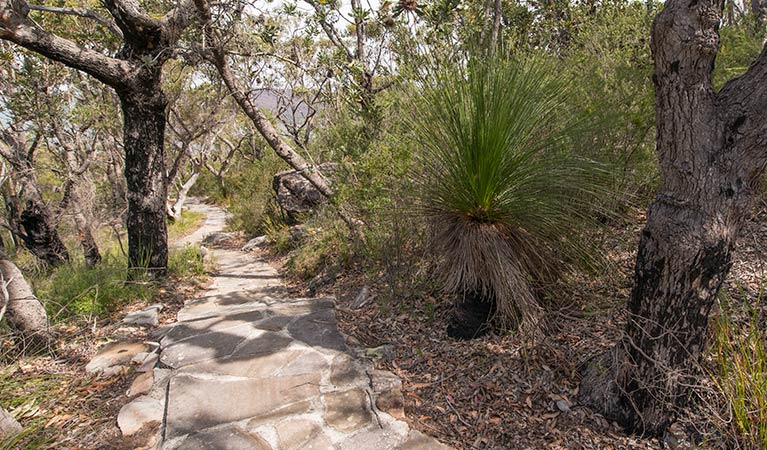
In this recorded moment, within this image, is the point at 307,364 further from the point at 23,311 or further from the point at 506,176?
the point at 23,311

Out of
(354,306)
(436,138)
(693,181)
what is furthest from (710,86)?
(354,306)

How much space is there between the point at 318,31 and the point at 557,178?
3775 mm

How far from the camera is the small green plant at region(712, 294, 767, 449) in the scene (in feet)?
5.50

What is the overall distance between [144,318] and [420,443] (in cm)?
273

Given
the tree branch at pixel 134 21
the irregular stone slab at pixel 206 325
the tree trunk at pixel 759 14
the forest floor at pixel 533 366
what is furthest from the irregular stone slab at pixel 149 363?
the tree trunk at pixel 759 14

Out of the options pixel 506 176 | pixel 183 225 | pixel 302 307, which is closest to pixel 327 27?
pixel 302 307

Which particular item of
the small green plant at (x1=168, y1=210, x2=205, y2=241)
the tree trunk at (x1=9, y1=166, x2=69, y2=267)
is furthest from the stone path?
the small green plant at (x1=168, y1=210, x2=205, y2=241)

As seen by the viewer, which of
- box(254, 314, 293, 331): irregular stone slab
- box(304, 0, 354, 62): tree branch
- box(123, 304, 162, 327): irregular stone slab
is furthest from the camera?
box(304, 0, 354, 62): tree branch

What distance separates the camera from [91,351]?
306cm

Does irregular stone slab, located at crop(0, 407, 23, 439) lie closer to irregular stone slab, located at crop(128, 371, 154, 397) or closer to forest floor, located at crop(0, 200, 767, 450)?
forest floor, located at crop(0, 200, 767, 450)

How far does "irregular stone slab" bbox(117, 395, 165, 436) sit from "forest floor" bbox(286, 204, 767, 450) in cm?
Result: 128

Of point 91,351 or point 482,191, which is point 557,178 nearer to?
point 482,191

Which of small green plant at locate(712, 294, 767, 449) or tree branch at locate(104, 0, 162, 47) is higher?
tree branch at locate(104, 0, 162, 47)

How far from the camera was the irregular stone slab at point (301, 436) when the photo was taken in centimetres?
206
